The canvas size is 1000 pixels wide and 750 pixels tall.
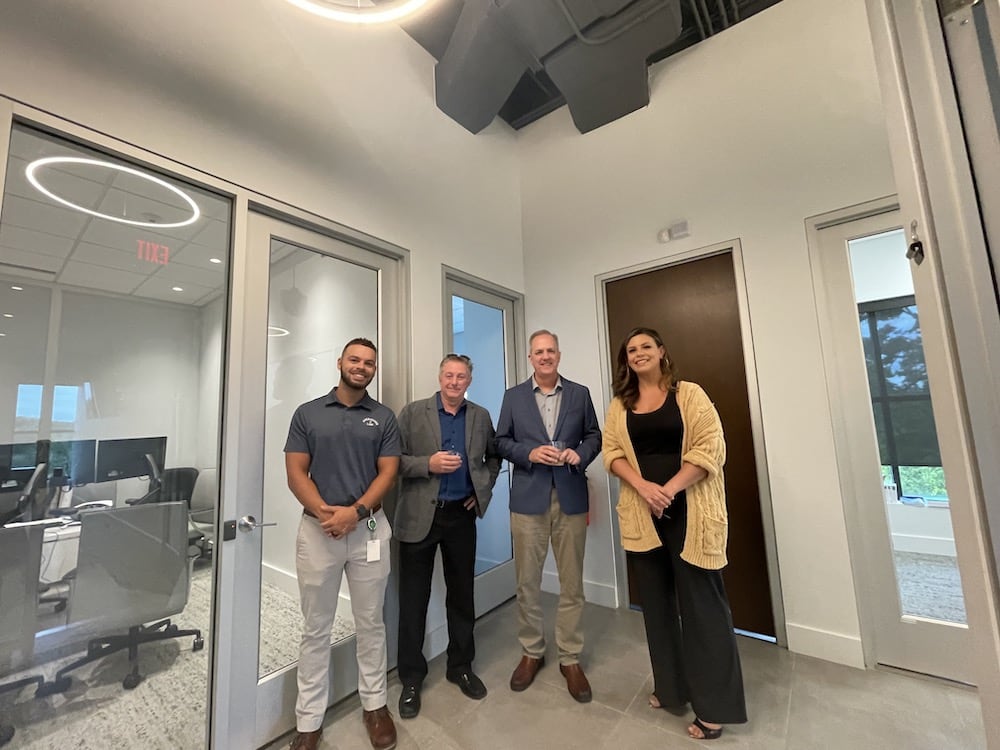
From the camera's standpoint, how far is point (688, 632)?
5.55ft

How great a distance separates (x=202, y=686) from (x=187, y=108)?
238 cm

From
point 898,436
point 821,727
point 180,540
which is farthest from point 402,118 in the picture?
point 821,727

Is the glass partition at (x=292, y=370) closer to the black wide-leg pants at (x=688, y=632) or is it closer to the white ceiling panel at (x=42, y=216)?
the white ceiling panel at (x=42, y=216)

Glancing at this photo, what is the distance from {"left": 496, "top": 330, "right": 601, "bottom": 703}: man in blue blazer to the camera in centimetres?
207

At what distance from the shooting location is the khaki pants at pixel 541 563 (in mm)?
2104

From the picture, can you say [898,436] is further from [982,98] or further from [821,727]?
[982,98]

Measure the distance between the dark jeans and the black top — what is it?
95 centimetres

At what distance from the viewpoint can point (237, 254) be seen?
1.84 m

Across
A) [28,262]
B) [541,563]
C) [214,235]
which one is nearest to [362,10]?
[214,235]

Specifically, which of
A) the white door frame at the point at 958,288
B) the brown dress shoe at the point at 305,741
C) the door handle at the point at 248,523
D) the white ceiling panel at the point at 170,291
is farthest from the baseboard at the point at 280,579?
A: the white door frame at the point at 958,288

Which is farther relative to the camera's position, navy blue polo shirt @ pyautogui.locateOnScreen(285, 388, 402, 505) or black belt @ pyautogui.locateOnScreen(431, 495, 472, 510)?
black belt @ pyautogui.locateOnScreen(431, 495, 472, 510)

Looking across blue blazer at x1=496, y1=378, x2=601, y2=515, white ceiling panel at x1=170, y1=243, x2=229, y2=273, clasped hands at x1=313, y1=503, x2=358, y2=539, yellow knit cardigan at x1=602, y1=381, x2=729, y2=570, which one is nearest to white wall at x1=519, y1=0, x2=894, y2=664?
blue blazer at x1=496, y1=378, x2=601, y2=515

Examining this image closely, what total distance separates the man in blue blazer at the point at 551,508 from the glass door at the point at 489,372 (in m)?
0.76

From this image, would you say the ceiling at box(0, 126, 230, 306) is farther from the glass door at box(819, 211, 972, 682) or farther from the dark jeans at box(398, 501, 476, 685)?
the glass door at box(819, 211, 972, 682)
